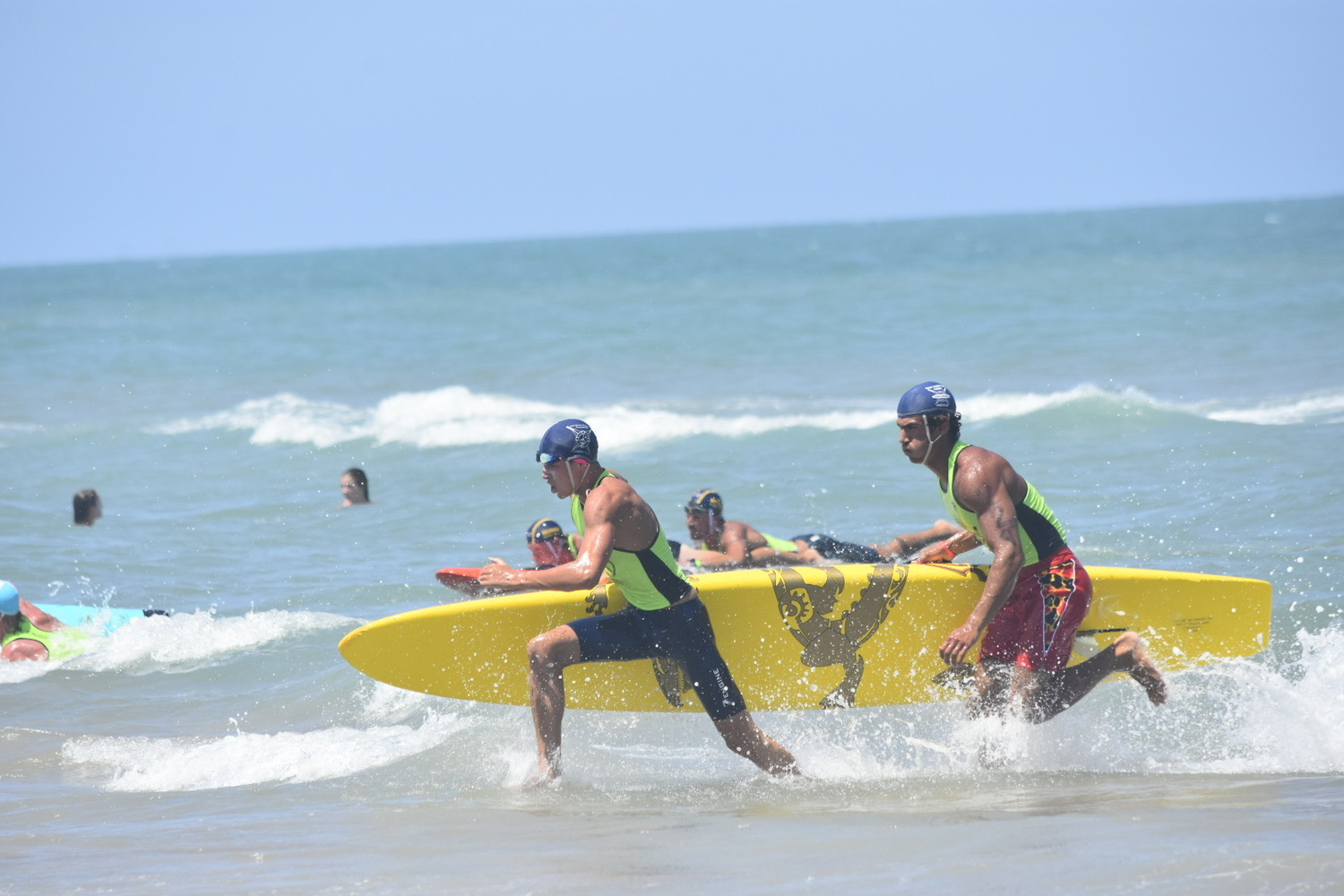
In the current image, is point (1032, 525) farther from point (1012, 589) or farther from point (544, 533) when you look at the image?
point (544, 533)

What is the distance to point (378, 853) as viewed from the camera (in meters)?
4.88

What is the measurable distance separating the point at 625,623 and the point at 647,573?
267 mm

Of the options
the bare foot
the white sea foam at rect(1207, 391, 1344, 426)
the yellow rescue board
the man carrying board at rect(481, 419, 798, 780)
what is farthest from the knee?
the white sea foam at rect(1207, 391, 1344, 426)

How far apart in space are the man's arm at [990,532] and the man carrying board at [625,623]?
920 mm

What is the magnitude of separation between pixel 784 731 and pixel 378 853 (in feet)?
6.24

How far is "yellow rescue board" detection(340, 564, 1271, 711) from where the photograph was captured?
6.00 metres

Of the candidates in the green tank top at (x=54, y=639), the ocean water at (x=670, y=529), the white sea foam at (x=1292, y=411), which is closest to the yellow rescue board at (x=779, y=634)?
the ocean water at (x=670, y=529)

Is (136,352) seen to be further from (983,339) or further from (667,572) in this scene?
(667,572)

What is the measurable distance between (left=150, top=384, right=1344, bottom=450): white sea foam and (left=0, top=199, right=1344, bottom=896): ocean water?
11 centimetres

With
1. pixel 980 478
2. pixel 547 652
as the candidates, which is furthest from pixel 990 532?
pixel 547 652

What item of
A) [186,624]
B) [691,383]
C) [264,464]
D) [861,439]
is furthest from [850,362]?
[186,624]

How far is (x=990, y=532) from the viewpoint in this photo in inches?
201

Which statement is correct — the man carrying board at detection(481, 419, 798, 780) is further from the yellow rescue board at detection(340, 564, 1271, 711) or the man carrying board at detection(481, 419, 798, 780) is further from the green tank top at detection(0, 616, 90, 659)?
the green tank top at detection(0, 616, 90, 659)

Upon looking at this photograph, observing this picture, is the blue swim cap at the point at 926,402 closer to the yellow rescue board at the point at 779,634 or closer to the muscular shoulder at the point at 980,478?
the muscular shoulder at the point at 980,478
